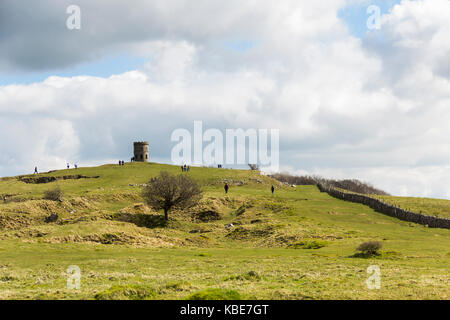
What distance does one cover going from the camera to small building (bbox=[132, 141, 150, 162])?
151250mm

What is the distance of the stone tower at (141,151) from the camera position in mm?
151250

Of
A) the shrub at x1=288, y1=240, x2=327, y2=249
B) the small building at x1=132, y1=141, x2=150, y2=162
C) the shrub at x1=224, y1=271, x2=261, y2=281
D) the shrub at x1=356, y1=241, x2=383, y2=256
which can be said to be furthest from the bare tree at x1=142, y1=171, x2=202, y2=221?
the small building at x1=132, y1=141, x2=150, y2=162

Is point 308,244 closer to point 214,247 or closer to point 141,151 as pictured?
point 214,247

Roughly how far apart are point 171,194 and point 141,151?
7256cm

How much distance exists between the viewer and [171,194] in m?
80.9

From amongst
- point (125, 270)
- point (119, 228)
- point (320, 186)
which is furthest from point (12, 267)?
point (320, 186)

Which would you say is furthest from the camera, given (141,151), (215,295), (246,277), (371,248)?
(141,151)

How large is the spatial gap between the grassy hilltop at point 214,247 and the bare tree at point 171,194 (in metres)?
2.44

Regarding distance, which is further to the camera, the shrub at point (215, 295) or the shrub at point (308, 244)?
the shrub at point (308, 244)

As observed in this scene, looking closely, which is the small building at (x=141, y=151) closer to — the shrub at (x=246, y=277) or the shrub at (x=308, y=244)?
the shrub at (x=308, y=244)

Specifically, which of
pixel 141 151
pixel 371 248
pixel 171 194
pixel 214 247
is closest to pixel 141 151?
pixel 141 151

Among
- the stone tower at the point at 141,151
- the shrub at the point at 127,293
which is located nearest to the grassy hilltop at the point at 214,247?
the shrub at the point at 127,293
